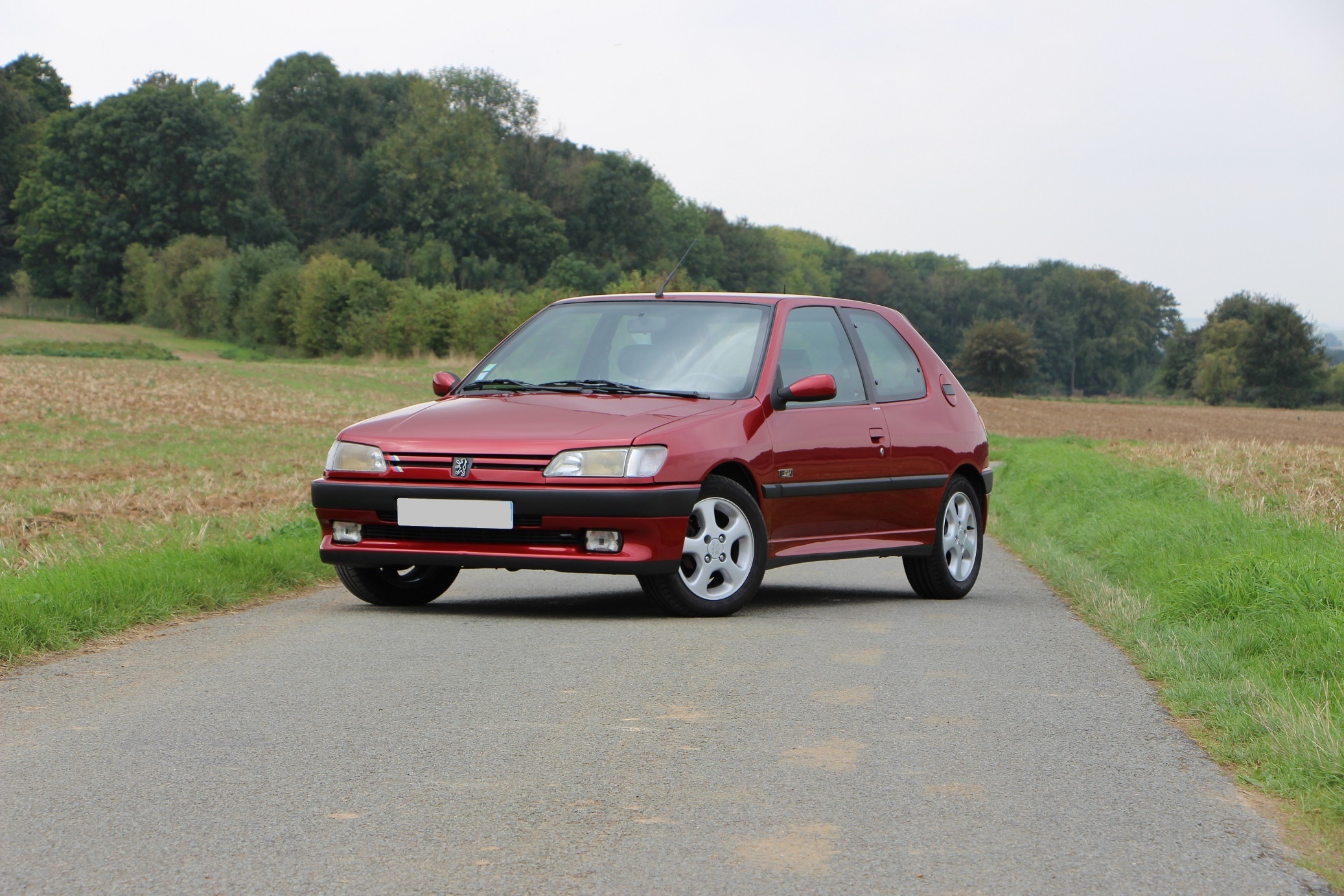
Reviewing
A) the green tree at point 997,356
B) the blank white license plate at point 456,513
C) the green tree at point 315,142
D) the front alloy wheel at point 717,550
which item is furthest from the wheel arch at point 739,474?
the green tree at point 315,142

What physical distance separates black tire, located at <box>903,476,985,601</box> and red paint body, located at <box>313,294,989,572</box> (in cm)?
22

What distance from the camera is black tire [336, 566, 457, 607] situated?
8.41 metres

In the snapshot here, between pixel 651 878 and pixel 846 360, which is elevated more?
pixel 846 360

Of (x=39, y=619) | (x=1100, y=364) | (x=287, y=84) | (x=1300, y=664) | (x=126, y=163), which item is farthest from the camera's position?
(x=1100, y=364)

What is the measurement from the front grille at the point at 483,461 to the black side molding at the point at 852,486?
1.28 metres

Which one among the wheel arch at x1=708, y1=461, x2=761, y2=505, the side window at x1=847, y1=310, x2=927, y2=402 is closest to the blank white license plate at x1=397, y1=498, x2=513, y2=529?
the wheel arch at x1=708, y1=461, x2=761, y2=505

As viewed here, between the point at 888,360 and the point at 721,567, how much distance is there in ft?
7.60

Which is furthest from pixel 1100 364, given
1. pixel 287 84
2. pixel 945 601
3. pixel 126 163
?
pixel 945 601

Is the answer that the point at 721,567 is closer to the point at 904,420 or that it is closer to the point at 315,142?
the point at 904,420

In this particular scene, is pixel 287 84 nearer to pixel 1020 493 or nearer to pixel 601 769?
pixel 1020 493

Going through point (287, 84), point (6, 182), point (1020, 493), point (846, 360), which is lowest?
point (1020, 493)

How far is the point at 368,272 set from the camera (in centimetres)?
8975

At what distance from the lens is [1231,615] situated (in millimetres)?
7934

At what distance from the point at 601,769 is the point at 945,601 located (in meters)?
5.30
